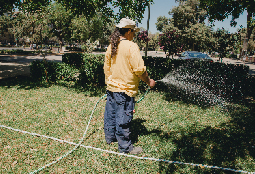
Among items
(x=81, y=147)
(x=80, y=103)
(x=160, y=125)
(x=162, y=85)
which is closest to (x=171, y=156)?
(x=160, y=125)

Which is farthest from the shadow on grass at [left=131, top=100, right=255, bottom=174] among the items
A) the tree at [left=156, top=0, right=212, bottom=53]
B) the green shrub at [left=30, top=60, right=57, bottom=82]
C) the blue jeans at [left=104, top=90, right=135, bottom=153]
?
the tree at [left=156, top=0, right=212, bottom=53]

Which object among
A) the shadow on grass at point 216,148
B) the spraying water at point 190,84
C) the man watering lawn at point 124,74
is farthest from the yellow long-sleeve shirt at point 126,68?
the spraying water at point 190,84

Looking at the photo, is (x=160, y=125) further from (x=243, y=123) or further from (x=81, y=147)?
(x=243, y=123)

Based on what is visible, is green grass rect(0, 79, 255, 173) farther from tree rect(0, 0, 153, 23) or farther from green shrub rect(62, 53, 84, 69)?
tree rect(0, 0, 153, 23)

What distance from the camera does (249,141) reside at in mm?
4125

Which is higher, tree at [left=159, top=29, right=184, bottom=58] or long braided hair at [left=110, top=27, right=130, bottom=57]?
tree at [left=159, top=29, right=184, bottom=58]

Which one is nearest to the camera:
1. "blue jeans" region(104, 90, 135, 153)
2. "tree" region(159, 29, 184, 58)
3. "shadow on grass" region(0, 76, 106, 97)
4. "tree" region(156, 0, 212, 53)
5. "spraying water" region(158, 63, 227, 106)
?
"blue jeans" region(104, 90, 135, 153)

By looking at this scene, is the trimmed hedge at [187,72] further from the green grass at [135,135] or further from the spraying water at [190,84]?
the green grass at [135,135]

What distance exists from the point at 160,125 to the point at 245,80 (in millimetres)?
5901

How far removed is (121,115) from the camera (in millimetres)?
3213

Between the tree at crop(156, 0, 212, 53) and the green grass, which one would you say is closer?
the green grass

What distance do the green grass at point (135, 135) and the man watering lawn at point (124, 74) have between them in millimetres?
640

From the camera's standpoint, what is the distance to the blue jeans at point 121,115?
319cm

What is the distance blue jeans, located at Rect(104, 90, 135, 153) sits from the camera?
319cm
